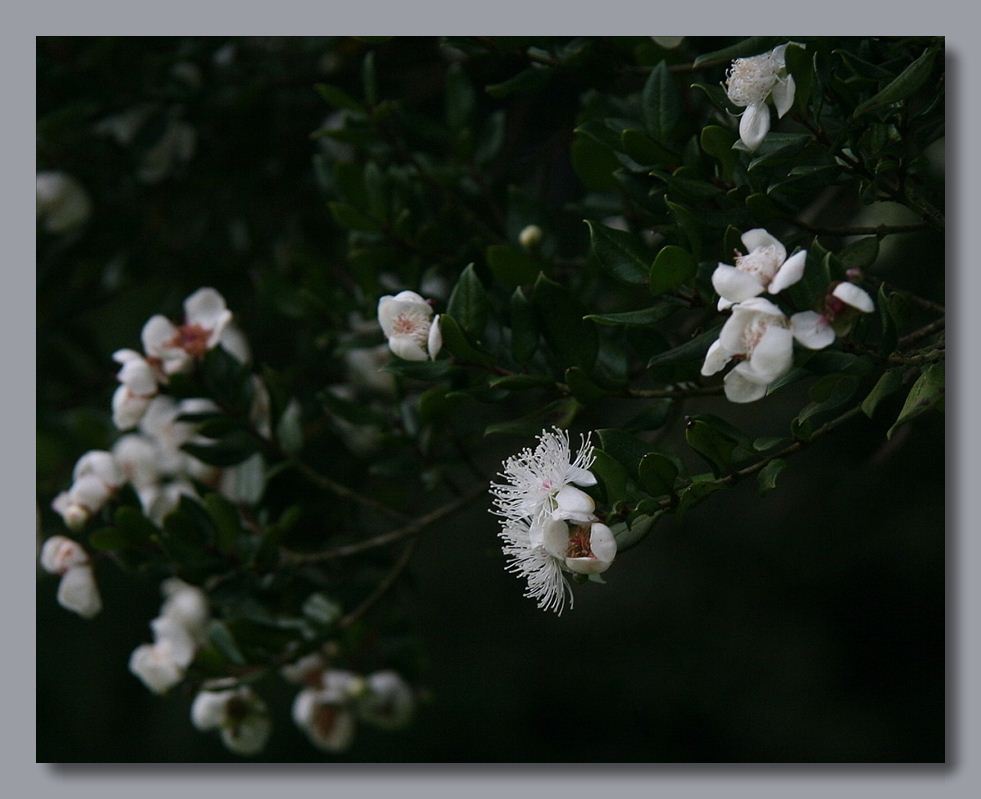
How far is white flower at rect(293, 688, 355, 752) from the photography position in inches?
62.4

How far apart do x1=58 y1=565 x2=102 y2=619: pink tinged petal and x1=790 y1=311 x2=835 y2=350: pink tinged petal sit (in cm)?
92

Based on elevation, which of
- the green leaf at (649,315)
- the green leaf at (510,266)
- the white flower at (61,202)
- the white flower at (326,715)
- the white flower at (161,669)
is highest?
the white flower at (61,202)

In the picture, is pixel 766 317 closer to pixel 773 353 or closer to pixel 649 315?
pixel 773 353

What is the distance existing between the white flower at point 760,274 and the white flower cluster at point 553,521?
0.61 ft

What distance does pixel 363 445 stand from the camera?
1.71 m

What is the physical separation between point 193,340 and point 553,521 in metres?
0.61

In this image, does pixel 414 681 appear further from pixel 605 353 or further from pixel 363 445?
pixel 605 353

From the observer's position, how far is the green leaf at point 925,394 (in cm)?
100

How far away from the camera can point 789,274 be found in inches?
37.6

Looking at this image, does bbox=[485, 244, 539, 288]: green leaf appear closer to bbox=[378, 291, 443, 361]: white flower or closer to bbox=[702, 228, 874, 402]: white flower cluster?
bbox=[378, 291, 443, 361]: white flower

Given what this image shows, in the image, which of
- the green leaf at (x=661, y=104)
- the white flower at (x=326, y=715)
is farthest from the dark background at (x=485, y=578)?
the green leaf at (x=661, y=104)

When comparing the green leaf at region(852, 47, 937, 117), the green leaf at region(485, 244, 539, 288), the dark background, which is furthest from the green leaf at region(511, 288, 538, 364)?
the dark background

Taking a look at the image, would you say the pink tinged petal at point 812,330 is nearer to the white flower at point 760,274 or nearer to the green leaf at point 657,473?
the white flower at point 760,274

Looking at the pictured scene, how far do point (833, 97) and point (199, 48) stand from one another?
39.0 inches
